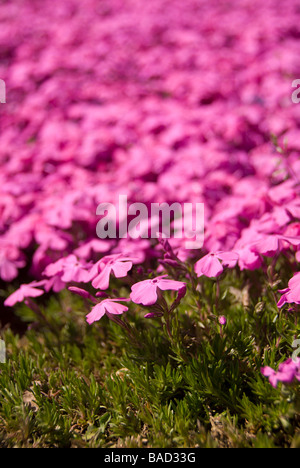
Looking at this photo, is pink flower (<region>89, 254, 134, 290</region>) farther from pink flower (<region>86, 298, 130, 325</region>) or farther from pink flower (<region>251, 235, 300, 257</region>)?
pink flower (<region>251, 235, 300, 257</region>)

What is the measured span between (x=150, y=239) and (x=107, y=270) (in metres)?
0.93

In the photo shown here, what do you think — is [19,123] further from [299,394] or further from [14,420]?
[299,394]

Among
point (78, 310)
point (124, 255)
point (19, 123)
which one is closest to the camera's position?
point (124, 255)

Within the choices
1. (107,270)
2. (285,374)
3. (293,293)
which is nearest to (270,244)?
(293,293)

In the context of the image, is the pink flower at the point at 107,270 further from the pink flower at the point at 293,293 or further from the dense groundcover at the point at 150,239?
the pink flower at the point at 293,293

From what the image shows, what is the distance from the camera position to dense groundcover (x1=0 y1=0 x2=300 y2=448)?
1553mm

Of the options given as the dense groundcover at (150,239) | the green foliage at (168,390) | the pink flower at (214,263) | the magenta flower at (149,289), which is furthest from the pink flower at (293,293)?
the magenta flower at (149,289)

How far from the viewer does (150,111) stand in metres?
3.40

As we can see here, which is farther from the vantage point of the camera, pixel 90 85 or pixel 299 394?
pixel 90 85

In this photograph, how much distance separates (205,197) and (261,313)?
1127 mm

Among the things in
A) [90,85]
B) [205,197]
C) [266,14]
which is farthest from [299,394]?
[266,14]

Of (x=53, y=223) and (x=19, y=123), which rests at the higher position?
(x=19, y=123)

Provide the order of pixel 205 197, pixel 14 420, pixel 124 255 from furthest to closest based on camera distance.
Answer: pixel 205 197 → pixel 124 255 → pixel 14 420
